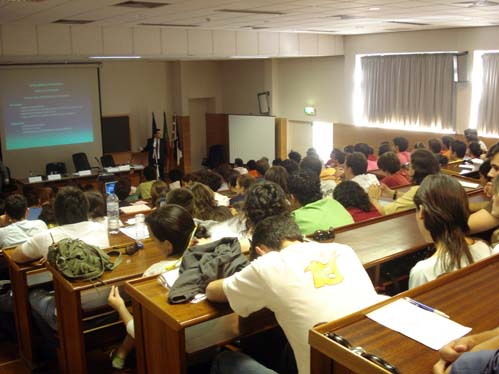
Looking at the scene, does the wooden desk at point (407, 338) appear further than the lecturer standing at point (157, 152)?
No

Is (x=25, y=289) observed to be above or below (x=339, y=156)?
below

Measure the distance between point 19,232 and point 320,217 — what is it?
2.32m

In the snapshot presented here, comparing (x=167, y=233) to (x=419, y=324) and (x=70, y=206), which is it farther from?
(x=419, y=324)

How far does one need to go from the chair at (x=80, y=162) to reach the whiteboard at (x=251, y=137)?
10.8ft

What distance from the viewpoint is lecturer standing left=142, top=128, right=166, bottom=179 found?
11.5 m

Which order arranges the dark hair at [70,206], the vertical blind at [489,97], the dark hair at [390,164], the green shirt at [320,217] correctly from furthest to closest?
1. the vertical blind at [489,97]
2. the dark hair at [390,164]
3. the dark hair at [70,206]
4. the green shirt at [320,217]

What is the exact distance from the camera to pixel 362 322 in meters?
1.80

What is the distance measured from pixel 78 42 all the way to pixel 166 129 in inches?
181

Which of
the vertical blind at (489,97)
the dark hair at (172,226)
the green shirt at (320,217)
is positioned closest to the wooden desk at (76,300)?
the dark hair at (172,226)

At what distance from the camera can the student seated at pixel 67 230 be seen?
3426 mm

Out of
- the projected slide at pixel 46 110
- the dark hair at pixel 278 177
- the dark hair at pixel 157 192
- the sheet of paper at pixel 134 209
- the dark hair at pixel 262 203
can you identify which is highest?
the projected slide at pixel 46 110

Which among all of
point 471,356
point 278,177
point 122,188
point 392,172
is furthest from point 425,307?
point 122,188

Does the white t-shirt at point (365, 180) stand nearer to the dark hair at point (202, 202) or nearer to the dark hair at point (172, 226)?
the dark hair at point (202, 202)

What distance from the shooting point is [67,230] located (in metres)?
3.62
